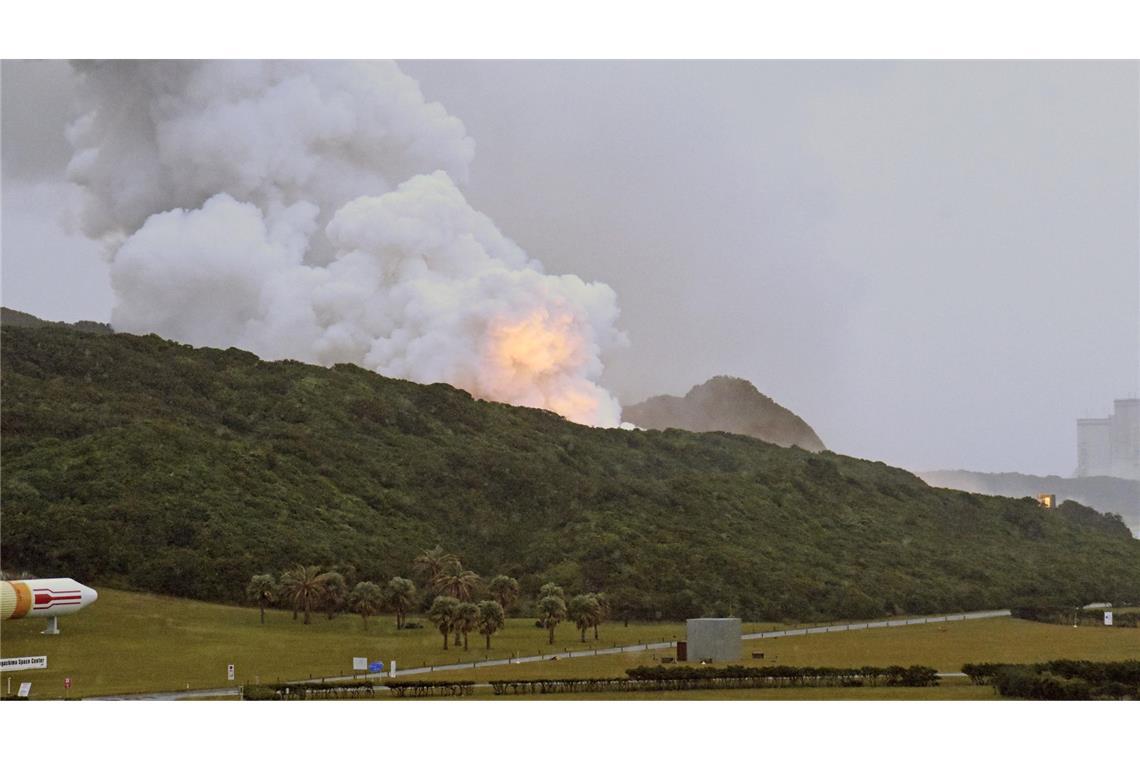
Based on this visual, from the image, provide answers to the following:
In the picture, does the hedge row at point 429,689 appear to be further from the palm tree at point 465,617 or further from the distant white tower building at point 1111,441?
the distant white tower building at point 1111,441

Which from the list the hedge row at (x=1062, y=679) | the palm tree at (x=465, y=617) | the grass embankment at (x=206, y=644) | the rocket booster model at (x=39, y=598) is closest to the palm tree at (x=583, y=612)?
the grass embankment at (x=206, y=644)

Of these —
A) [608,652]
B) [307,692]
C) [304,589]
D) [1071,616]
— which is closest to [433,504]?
[304,589]

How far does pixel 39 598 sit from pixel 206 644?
13.1 metres

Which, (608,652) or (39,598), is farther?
(608,652)

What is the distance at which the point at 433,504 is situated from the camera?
538ft

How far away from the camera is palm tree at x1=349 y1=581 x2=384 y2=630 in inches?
4870

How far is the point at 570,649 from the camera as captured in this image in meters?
115

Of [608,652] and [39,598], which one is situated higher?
[39,598]

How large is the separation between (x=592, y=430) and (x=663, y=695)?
101m

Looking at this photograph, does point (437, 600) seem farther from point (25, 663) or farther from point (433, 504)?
point (433, 504)

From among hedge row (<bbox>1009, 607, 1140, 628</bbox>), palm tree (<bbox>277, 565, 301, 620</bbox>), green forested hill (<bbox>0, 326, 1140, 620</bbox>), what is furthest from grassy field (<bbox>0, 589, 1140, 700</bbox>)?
green forested hill (<bbox>0, 326, 1140, 620</bbox>)

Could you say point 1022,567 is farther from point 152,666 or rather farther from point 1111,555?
point 152,666

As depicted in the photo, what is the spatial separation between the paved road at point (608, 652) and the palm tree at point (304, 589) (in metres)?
22.3

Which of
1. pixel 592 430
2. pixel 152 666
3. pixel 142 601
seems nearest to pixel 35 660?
pixel 152 666
